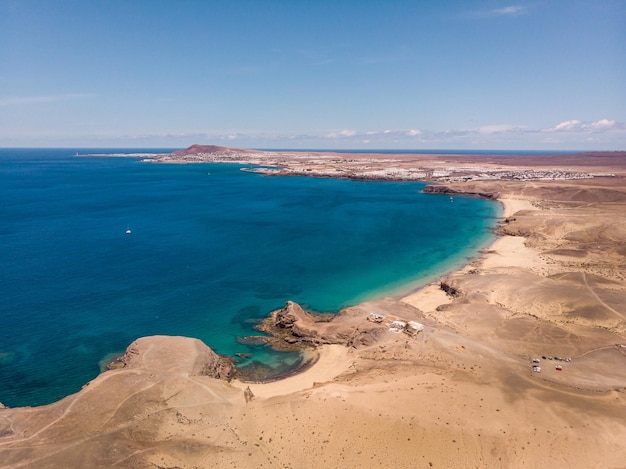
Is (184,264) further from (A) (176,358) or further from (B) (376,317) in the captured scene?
(B) (376,317)

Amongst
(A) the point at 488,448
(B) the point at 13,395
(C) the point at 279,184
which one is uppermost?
(C) the point at 279,184

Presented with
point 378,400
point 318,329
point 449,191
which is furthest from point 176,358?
point 449,191

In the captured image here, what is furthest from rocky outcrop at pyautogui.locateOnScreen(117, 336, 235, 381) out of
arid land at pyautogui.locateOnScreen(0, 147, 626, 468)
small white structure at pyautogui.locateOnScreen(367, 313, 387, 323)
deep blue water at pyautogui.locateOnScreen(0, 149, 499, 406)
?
small white structure at pyautogui.locateOnScreen(367, 313, 387, 323)

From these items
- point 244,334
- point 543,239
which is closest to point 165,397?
point 244,334

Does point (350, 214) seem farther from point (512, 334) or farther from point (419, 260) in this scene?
point (512, 334)

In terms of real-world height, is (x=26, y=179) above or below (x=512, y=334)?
above

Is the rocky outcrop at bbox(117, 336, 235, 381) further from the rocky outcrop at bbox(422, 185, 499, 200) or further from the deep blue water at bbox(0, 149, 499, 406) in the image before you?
the rocky outcrop at bbox(422, 185, 499, 200)
